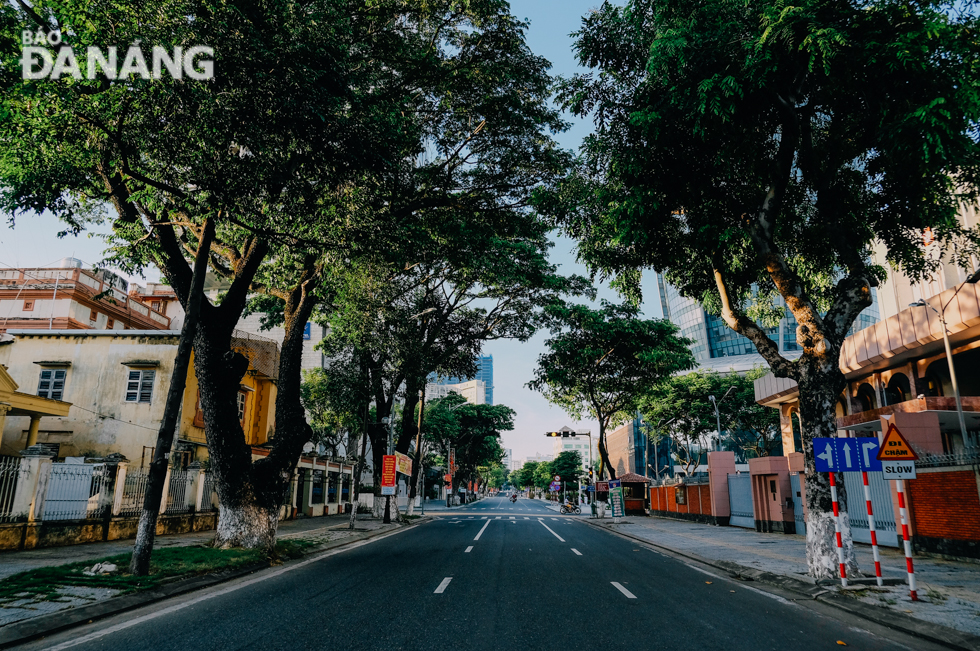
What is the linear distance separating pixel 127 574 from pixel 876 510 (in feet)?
66.4

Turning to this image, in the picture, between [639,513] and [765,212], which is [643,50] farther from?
[639,513]

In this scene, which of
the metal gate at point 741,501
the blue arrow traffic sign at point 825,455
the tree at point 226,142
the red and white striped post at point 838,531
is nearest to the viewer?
the tree at point 226,142

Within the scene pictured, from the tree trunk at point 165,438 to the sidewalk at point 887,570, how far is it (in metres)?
12.0

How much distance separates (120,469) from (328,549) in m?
6.50

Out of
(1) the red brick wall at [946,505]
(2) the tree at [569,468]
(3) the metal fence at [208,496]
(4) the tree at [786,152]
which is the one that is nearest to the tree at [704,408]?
(1) the red brick wall at [946,505]

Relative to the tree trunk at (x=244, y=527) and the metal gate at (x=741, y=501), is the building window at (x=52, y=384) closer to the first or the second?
the tree trunk at (x=244, y=527)

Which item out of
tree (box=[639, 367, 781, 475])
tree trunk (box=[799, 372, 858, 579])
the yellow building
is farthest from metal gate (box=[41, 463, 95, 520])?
tree (box=[639, 367, 781, 475])

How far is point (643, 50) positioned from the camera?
42.7 feet

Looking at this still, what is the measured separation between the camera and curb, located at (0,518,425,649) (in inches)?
249

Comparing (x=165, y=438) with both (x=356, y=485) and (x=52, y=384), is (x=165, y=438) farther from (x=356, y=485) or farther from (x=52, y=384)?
(x=52, y=384)

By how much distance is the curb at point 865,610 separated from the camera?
6.79 m

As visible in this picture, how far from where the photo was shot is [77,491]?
15148mm

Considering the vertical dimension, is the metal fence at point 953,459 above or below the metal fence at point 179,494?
above

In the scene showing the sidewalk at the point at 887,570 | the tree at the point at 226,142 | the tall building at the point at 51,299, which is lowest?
the sidewalk at the point at 887,570
